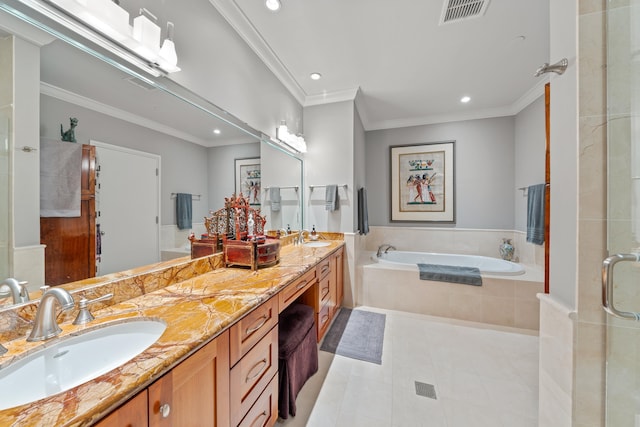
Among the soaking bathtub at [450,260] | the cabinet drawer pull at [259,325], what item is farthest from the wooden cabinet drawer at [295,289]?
the soaking bathtub at [450,260]

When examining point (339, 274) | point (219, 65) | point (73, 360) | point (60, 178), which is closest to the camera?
point (73, 360)

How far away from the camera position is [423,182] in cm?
358

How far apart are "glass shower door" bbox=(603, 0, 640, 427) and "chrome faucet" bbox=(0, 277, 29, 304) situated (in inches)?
77.7

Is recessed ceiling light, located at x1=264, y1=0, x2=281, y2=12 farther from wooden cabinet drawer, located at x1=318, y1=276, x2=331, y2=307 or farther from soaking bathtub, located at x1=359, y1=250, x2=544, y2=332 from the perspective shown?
soaking bathtub, located at x1=359, y1=250, x2=544, y2=332

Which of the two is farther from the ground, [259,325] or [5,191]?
[5,191]

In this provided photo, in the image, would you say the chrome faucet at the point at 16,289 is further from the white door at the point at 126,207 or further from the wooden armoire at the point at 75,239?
the white door at the point at 126,207

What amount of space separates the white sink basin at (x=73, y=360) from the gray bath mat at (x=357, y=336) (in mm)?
1607

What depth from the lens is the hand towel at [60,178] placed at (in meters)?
0.80

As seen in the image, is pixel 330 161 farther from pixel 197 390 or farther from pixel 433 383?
pixel 197 390

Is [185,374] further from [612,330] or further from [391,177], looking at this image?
[391,177]

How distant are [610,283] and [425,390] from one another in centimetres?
131

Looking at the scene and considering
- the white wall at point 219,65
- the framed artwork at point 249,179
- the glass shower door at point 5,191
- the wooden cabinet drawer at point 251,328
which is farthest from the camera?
the framed artwork at point 249,179

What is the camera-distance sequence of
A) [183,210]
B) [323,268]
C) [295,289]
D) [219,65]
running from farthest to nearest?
[323,268]
[219,65]
[295,289]
[183,210]

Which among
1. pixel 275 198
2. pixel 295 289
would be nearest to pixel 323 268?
pixel 295 289
